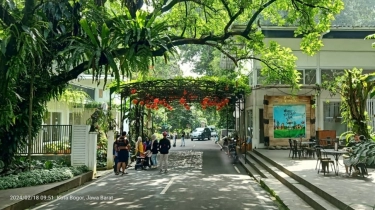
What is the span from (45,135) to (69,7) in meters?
6.54

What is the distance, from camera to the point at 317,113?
22.4m

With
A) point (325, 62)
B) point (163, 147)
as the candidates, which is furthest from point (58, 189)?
point (325, 62)

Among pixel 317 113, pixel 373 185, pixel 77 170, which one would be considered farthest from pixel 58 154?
pixel 317 113

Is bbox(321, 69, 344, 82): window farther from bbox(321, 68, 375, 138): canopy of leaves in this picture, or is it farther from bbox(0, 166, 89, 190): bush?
bbox(0, 166, 89, 190): bush

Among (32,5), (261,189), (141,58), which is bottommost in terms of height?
(261,189)

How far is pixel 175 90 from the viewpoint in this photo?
68.0 feet

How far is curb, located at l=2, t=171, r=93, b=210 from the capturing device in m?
8.14

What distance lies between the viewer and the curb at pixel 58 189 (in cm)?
814

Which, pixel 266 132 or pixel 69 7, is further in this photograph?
pixel 266 132

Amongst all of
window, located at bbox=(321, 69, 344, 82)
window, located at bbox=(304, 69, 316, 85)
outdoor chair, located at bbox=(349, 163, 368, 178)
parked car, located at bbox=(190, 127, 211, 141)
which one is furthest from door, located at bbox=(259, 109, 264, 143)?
parked car, located at bbox=(190, 127, 211, 141)

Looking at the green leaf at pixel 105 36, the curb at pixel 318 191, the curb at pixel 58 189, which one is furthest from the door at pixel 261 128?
the green leaf at pixel 105 36

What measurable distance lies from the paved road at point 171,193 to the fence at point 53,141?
2.16 m

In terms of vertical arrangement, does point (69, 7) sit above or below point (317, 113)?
above

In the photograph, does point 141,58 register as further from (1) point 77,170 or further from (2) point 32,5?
(1) point 77,170
